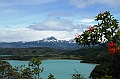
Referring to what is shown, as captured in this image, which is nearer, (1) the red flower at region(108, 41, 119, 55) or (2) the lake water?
(1) the red flower at region(108, 41, 119, 55)

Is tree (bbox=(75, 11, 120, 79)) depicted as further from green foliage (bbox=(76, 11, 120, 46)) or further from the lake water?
the lake water

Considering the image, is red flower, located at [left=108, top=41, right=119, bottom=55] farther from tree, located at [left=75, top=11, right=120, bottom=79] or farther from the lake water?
the lake water

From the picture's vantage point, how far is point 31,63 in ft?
203

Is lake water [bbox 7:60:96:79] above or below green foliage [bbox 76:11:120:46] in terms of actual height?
below

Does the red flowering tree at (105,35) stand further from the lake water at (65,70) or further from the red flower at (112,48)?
the lake water at (65,70)

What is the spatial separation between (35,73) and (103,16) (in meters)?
55.4

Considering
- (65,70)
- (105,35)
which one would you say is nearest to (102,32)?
(105,35)

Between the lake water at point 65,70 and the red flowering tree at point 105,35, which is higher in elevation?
the red flowering tree at point 105,35

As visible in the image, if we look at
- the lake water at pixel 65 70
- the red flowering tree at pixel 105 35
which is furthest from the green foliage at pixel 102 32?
the lake water at pixel 65 70

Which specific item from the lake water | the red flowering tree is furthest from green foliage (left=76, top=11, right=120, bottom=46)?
the lake water

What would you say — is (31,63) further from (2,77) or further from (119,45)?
(119,45)

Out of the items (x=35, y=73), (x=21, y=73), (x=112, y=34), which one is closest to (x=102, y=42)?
(x=112, y=34)

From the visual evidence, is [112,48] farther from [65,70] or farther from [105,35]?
[65,70]

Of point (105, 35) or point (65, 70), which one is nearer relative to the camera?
point (105, 35)
